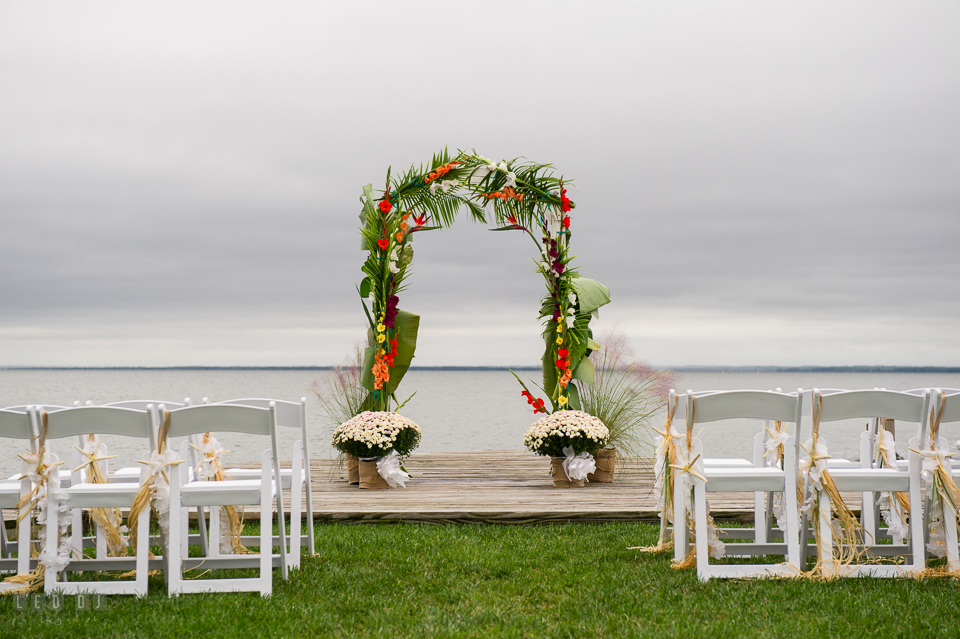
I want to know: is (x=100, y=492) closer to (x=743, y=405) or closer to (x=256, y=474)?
(x=256, y=474)

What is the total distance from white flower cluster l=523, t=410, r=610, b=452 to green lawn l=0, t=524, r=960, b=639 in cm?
249

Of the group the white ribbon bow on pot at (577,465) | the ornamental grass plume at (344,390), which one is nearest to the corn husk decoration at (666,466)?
the white ribbon bow on pot at (577,465)

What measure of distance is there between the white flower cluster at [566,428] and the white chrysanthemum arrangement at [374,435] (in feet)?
4.11

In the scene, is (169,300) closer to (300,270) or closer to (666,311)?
(300,270)

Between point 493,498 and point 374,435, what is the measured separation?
141 cm

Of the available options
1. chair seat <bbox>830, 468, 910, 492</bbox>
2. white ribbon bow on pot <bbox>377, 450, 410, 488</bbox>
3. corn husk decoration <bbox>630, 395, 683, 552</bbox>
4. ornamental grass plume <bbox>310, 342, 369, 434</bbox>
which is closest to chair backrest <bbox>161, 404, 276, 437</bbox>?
corn husk decoration <bbox>630, 395, 683, 552</bbox>

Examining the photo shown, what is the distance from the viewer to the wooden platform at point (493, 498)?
221 inches

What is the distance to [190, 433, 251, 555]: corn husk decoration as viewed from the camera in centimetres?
424

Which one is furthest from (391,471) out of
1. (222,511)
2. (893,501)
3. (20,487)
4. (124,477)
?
(893,501)

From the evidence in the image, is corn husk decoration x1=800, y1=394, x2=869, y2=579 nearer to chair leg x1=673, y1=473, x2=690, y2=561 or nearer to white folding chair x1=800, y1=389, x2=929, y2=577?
white folding chair x1=800, y1=389, x2=929, y2=577

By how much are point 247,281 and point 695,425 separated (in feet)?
85.9

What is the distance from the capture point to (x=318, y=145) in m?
12.5

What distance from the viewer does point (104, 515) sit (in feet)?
12.9

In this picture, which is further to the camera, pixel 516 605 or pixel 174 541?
pixel 174 541
